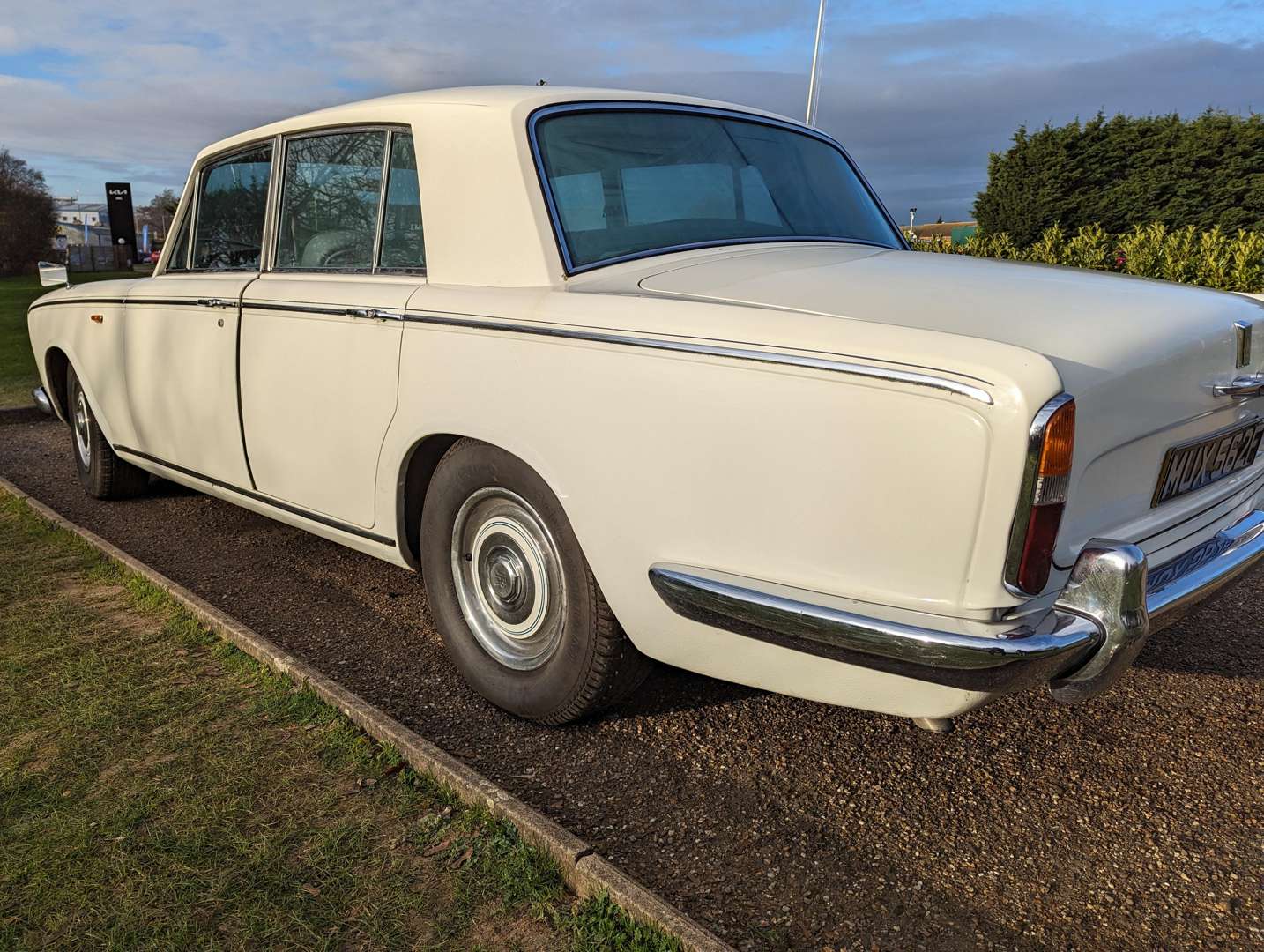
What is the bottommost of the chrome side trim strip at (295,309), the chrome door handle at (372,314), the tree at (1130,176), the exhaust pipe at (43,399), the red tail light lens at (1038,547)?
the exhaust pipe at (43,399)

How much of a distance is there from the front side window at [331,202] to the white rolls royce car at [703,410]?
0.01m

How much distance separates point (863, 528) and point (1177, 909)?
1040 millimetres

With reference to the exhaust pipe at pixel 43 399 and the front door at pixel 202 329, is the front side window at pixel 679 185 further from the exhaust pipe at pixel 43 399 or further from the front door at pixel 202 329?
the exhaust pipe at pixel 43 399

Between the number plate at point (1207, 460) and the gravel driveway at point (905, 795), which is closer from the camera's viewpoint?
the gravel driveway at point (905, 795)

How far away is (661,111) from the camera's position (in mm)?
3188

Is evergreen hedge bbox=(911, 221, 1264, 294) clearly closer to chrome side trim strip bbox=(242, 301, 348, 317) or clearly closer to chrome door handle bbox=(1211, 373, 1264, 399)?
chrome door handle bbox=(1211, 373, 1264, 399)

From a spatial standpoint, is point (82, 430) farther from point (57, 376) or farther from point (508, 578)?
point (508, 578)

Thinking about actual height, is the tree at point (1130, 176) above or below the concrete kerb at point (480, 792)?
above

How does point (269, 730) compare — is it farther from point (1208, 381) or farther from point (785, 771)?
point (1208, 381)

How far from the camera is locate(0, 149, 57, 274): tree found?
45.0 m

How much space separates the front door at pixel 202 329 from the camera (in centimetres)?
391

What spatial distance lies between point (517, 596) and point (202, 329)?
1.98 m

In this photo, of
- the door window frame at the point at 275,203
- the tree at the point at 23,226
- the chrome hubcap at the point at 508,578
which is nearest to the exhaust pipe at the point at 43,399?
the door window frame at the point at 275,203

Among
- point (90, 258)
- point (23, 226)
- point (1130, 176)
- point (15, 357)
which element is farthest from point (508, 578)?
point (90, 258)
